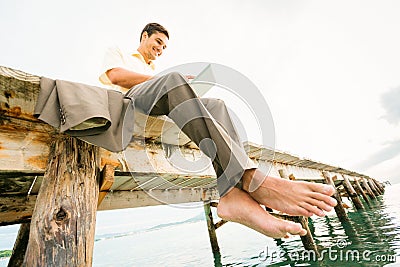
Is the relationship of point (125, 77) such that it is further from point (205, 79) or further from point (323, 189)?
point (323, 189)

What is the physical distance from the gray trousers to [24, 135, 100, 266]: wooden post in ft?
1.95

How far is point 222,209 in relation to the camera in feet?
5.46

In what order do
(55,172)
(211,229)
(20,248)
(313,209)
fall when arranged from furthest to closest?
(211,229) < (20,248) < (313,209) < (55,172)

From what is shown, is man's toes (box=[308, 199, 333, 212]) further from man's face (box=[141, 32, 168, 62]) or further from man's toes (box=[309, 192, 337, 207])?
man's face (box=[141, 32, 168, 62])

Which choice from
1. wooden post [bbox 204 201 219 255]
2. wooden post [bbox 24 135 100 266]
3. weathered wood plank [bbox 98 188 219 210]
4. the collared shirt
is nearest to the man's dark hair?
the collared shirt

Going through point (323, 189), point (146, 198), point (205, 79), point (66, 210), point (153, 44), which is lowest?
point (323, 189)

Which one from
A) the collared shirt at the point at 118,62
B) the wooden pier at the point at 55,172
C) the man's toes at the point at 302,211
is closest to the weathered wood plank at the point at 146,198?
the wooden pier at the point at 55,172

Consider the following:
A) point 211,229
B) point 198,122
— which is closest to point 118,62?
point 198,122

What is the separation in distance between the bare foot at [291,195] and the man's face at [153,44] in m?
2.05

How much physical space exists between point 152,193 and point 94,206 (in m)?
2.01

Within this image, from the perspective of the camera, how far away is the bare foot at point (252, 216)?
4.81 ft

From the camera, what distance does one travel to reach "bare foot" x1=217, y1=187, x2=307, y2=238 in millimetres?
1466

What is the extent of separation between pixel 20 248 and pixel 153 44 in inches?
113

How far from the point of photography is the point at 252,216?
1552mm
